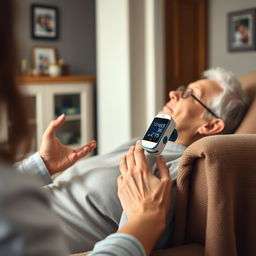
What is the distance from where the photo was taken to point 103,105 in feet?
12.0

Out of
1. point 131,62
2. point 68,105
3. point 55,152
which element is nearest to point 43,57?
point 68,105

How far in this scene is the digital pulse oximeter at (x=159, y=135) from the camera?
1.07m

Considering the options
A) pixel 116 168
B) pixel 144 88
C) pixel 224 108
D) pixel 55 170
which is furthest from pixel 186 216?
pixel 144 88

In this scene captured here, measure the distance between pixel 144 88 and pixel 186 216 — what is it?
8.45ft

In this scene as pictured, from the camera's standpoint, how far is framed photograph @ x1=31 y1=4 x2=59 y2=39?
413cm

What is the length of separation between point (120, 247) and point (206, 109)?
968 millimetres

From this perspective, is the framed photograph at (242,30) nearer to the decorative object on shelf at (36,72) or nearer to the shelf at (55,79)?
the shelf at (55,79)

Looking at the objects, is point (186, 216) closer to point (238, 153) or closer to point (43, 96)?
point (238, 153)

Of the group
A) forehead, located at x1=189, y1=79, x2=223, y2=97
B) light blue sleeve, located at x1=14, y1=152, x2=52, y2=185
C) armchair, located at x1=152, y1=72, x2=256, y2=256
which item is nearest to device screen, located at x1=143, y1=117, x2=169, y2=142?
armchair, located at x1=152, y1=72, x2=256, y2=256

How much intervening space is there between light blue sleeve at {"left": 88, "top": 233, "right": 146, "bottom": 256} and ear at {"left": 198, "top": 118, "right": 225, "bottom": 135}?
2.82ft

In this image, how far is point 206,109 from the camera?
1562 mm

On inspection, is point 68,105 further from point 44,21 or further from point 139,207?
point 139,207

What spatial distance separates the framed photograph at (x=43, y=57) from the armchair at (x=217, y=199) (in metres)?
3.35

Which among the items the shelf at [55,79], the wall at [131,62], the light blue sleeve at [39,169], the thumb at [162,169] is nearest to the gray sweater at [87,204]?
the light blue sleeve at [39,169]
